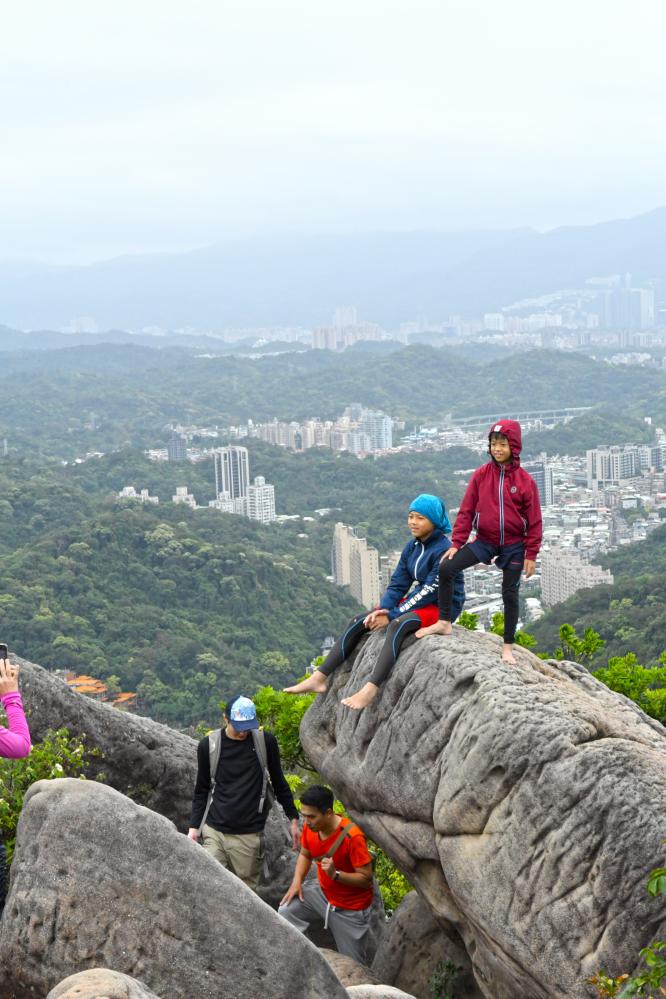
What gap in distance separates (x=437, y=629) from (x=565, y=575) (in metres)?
53.7

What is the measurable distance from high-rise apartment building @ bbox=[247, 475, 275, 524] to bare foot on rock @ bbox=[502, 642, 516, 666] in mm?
78865

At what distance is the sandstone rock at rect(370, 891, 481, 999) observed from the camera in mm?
5051

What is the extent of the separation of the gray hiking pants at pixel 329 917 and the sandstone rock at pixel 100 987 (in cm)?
219

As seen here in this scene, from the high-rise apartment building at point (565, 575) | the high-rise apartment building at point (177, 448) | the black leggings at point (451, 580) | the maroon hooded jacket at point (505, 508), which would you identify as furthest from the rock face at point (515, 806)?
the high-rise apartment building at point (177, 448)

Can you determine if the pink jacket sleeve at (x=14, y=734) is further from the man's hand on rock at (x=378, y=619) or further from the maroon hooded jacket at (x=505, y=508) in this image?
the maroon hooded jacket at (x=505, y=508)

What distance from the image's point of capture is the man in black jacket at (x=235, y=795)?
4.97 metres

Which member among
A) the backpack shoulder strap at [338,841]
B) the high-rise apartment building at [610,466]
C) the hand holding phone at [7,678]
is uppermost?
the hand holding phone at [7,678]

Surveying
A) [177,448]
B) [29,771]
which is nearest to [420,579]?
[29,771]

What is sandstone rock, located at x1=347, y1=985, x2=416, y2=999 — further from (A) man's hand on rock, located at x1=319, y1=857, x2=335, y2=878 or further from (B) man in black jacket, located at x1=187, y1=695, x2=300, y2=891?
(B) man in black jacket, located at x1=187, y1=695, x2=300, y2=891

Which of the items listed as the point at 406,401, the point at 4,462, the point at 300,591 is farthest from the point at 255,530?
the point at 406,401

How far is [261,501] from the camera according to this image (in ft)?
285

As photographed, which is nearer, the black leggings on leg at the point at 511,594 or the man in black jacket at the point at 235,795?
the man in black jacket at the point at 235,795

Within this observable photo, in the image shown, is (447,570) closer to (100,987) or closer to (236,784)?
(236,784)

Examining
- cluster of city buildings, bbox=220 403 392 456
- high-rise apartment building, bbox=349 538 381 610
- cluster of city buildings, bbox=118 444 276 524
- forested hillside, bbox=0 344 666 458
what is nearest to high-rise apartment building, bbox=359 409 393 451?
cluster of city buildings, bbox=220 403 392 456
